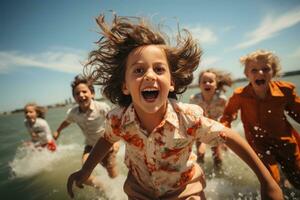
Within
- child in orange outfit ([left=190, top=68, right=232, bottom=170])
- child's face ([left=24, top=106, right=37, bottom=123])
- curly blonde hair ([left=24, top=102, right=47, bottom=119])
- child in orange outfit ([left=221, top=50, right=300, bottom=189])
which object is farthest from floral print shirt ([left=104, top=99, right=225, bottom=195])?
curly blonde hair ([left=24, top=102, right=47, bottom=119])

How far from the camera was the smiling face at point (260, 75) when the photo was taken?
4.07m

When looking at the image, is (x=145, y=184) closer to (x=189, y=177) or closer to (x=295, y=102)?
(x=189, y=177)

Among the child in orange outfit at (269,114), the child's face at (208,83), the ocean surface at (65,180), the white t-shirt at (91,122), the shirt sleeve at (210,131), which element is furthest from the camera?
the child's face at (208,83)

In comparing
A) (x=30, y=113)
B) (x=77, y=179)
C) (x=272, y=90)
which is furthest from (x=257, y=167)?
(x=30, y=113)

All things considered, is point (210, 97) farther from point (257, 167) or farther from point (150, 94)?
point (257, 167)

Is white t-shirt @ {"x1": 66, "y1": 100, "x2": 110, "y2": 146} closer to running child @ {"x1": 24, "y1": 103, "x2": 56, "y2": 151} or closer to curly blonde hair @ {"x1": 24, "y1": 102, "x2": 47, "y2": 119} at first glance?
running child @ {"x1": 24, "y1": 103, "x2": 56, "y2": 151}

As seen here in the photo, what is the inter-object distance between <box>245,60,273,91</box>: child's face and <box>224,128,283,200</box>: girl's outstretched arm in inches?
83.1

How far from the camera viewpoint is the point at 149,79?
7.69 feet

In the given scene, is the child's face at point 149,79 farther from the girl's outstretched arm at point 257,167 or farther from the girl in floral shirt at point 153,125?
the girl's outstretched arm at point 257,167

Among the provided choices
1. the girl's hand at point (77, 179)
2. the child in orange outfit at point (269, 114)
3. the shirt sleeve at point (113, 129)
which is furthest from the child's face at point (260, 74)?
the girl's hand at point (77, 179)

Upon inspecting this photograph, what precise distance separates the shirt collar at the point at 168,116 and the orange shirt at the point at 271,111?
1.86m

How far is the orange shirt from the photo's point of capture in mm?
3984

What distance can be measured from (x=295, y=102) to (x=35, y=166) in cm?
678

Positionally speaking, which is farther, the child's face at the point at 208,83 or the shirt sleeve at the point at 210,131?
the child's face at the point at 208,83
